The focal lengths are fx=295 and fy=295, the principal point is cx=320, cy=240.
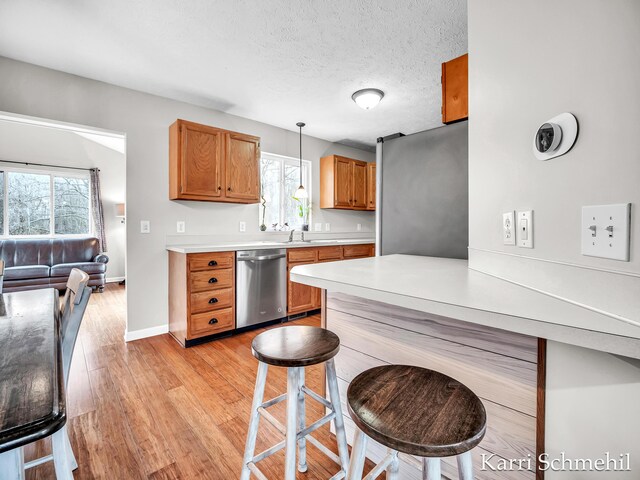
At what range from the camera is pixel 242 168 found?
319cm

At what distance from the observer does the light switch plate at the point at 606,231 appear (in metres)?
0.62

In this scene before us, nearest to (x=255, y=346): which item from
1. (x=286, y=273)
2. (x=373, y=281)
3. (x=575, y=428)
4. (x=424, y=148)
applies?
(x=373, y=281)

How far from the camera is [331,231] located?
4594mm

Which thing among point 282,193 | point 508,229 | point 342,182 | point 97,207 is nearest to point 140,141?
point 282,193

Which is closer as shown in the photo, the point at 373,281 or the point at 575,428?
the point at 575,428

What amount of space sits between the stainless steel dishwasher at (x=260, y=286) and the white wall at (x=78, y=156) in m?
3.43

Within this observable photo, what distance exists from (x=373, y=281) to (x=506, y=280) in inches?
19.5

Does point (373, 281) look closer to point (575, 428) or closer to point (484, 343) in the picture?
point (484, 343)

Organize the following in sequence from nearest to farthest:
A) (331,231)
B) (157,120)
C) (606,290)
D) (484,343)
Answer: (606,290)
(484,343)
(157,120)
(331,231)

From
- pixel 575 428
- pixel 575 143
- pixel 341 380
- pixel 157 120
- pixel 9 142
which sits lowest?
pixel 341 380

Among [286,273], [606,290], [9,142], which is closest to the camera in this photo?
[606,290]

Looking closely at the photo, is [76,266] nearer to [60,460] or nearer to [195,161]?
[195,161]

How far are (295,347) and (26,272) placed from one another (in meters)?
5.34

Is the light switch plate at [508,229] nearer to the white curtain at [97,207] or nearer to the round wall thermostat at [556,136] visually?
the round wall thermostat at [556,136]
